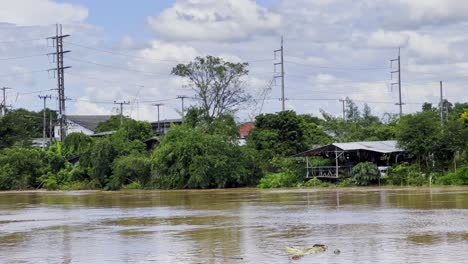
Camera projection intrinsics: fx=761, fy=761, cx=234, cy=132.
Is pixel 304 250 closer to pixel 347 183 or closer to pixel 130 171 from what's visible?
pixel 347 183

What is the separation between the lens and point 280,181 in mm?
53594

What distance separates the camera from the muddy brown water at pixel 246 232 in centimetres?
1758

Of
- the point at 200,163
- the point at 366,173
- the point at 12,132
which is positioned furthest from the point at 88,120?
the point at 366,173

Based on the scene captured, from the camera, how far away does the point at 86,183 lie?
211 ft

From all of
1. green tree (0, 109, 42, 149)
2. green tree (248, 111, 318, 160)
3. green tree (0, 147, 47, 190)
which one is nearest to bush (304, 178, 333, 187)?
green tree (248, 111, 318, 160)

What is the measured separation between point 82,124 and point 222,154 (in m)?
61.5

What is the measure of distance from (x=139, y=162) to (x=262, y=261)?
43.4 m

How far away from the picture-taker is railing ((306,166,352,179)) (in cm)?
5225

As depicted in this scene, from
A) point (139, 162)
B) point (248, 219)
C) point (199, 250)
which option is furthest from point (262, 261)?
point (139, 162)

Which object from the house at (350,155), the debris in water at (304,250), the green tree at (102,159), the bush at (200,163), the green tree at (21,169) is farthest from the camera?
the green tree at (21,169)

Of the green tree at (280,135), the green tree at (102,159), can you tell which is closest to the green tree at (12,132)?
the green tree at (102,159)

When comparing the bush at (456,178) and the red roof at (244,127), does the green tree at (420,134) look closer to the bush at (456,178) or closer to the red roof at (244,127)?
the bush at (456,178)

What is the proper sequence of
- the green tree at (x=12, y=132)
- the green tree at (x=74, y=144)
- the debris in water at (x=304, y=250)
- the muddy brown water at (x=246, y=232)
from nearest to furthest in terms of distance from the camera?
the debris in water at (x=304, y=250) < the muddy brown water at (x=246, y=232) < the green tree at (x=74, y=144) < the green tree at (x=12, y=132)

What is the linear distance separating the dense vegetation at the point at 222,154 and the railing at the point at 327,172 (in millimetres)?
650
